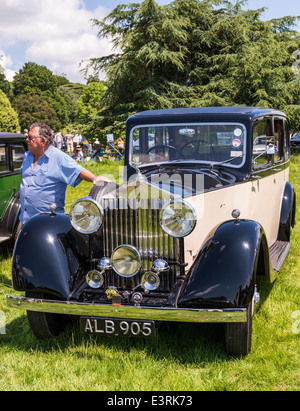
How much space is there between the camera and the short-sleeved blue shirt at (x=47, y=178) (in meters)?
3.83

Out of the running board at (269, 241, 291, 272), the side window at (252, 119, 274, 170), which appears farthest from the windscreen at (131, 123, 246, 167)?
the running board at (269, 241, 291, 272)

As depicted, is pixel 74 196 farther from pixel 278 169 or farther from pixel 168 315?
pixel 168 315

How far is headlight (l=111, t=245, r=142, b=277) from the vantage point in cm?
290

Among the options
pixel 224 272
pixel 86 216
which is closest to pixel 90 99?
pixel 86 216

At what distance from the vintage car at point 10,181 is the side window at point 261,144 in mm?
3323

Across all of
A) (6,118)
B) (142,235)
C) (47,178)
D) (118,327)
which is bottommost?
(118,327)

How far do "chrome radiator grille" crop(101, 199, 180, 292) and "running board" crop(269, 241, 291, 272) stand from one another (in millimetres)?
1121

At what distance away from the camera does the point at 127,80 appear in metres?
19.3

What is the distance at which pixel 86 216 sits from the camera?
10.1ft

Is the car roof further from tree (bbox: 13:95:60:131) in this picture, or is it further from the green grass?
tree (bbox: 13:95:60:131)

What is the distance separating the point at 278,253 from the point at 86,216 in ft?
7.79

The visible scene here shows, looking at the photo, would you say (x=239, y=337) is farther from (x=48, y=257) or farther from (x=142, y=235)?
(x=48, y=257)

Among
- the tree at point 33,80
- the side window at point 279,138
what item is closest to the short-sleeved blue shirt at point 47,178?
the side window at point 279,138
